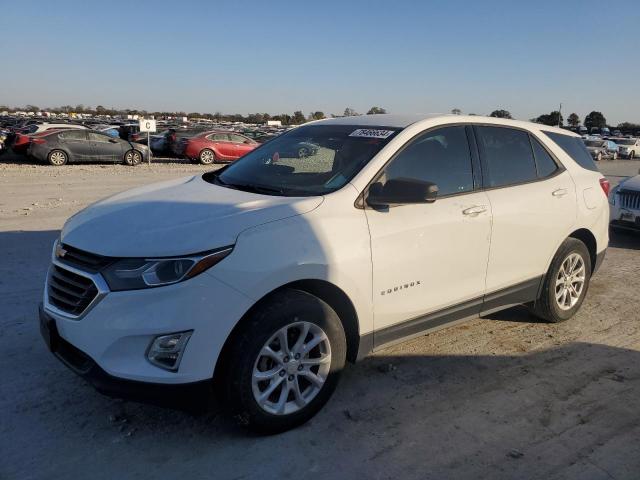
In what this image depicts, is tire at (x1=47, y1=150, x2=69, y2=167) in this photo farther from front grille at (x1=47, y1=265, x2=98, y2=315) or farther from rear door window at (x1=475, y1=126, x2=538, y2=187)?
rear door window at (x1=475, y1=126, x2=538, y2=187)

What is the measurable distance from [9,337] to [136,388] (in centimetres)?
212

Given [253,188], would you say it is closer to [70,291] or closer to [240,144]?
[70,291]

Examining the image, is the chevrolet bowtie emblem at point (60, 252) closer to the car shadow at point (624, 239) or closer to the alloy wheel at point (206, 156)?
the car shadow at point (624, 239)

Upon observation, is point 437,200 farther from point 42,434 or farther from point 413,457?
point 42,434

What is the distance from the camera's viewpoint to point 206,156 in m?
23.0

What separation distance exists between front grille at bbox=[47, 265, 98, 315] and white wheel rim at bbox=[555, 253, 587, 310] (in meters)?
3.81

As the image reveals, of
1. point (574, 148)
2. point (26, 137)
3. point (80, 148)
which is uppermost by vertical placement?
point (574, 148)

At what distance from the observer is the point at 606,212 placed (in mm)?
5270

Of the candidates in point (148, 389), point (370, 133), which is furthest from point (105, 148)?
point (148, 389)

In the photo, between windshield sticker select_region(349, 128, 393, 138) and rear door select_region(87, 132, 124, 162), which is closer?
windshield sticker select_region(349, 128, 393, 138)

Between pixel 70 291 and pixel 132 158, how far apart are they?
65.4 feet

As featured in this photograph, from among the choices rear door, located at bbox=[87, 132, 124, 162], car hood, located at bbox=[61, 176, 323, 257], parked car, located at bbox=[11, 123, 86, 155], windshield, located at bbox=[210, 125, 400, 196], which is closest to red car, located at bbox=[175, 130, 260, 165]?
rear door, located at bbox=[87, 132, 124, 162]

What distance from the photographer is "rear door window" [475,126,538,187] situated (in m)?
4.24

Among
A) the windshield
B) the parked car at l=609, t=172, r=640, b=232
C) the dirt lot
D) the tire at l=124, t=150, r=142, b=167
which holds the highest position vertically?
the windshield
